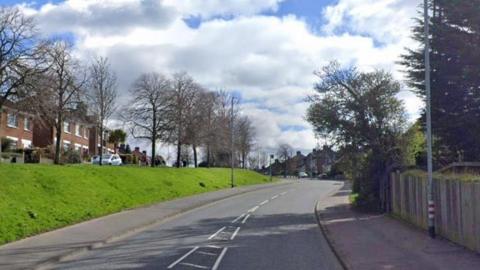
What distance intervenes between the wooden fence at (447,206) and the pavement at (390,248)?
0.36m

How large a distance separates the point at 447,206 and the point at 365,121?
16006mm

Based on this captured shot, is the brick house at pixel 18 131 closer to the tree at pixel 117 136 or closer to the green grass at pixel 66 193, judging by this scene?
the green grass at pixel 66 193

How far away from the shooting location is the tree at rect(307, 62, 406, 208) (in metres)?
33.3

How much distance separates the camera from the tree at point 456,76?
27.9 meters

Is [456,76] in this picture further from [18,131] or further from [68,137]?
[68,137]

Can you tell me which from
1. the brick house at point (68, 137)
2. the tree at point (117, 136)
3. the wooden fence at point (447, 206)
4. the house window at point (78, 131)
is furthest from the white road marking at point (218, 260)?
the tree at point (117, 136)

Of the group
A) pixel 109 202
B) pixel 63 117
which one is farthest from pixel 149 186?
pixel 109 202

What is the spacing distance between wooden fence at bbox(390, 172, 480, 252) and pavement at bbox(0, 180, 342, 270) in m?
3.42

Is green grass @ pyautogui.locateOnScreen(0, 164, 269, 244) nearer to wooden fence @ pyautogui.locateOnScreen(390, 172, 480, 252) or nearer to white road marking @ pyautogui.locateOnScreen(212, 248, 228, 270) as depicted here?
white road marking @ pyautogui.locateOnScreen(212, 248, 228, 270)

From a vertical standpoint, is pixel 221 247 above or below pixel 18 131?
below

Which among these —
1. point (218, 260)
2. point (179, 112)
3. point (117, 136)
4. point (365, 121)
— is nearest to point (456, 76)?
point (365, 121)

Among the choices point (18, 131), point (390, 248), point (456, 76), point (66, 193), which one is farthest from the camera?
point (18, 131)

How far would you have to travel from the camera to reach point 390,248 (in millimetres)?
17609

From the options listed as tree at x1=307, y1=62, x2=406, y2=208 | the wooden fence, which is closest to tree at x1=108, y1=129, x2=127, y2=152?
tree at x1=307, y1=62, x2=406, y2=208
